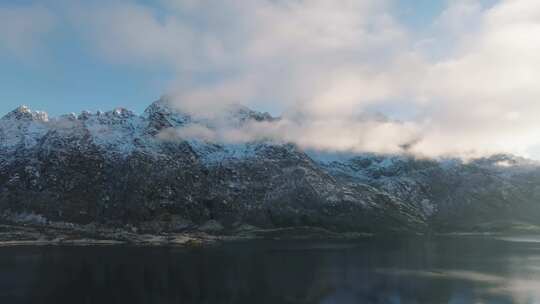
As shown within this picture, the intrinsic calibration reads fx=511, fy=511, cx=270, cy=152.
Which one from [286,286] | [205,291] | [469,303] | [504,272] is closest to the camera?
[469,303]

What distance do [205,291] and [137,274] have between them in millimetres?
39264

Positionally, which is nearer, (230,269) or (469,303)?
(469,303)

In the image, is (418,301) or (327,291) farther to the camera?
(327,291)

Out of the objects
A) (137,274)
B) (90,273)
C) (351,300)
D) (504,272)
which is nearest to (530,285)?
(504,272)

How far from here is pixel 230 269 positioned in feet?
620

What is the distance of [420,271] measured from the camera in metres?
188

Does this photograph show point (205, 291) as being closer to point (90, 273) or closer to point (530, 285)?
point (90, 273)

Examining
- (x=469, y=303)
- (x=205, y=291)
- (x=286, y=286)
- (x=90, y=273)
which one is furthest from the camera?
(x=90, y=273)

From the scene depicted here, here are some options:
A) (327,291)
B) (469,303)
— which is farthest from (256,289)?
(469,303)

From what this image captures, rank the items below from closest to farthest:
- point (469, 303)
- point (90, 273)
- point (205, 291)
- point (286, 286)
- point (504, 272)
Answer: point (469, 303), point (205, 291), point (286, 286), point (90, 273), point (504, 272)

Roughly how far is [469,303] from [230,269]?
3516 inches

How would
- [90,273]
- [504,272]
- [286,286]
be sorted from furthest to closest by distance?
[504,272] → [90,273] → [286,286]

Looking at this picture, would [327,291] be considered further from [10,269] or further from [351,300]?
[10,269]

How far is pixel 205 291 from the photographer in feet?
461
